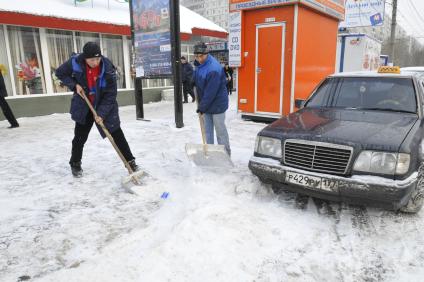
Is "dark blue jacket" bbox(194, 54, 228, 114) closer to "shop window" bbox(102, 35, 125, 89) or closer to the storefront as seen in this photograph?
the storefront

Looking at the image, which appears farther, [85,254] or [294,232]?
[294,232]

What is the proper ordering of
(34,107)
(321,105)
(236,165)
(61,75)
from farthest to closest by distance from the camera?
(34,107) < (236,165) < (321,105) < (61,75)

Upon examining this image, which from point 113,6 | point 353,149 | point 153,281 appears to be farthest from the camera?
point 113,6

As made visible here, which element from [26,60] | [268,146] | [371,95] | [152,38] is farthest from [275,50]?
[26,60]

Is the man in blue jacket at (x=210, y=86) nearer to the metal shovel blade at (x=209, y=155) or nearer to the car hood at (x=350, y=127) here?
the metal shovel blade at (x=209, y=155)

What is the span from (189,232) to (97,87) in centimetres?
223

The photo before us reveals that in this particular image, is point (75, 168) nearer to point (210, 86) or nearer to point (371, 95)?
point (210, 86)

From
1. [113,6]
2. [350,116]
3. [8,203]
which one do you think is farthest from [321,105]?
[113,6]

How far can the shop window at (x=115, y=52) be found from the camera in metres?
12.2

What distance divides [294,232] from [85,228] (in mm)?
2034

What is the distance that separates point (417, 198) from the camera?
3.40 m

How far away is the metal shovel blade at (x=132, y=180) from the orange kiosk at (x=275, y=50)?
493 cm

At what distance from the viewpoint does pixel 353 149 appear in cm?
314

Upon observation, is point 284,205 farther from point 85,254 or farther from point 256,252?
point 85,254
